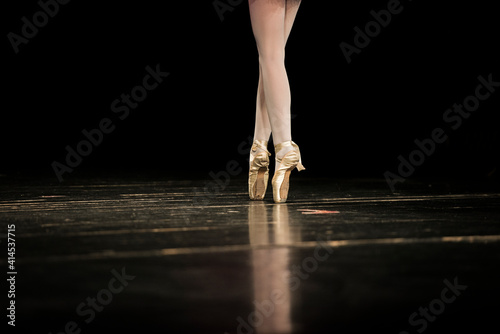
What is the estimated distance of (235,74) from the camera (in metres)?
6.44

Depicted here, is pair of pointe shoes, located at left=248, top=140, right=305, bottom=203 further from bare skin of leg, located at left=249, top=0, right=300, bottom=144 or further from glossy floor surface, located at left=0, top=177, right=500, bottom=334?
glossy floor surface, located at left=0, top=177, right=500, bottom=334

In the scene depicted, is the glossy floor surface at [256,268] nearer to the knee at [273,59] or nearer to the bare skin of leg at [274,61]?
the bare skin of leg at [274,61]

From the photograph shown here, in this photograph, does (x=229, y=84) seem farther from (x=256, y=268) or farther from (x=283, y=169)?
(x=256, y=268)

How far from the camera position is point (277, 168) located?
2.51 metres

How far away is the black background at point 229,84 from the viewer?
5.30 meters

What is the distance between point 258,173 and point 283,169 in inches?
6.2

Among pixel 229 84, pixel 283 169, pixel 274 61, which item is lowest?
pixel 283 169

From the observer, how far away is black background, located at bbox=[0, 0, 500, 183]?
17.4 ft

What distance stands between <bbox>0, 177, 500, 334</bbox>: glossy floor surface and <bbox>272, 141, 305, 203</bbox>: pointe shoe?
0.23 meters

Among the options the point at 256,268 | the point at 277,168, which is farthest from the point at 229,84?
the point at 256,268

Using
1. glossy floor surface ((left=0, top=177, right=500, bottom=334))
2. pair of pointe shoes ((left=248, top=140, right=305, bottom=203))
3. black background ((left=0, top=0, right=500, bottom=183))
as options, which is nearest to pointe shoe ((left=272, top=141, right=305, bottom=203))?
pair of pointe shoes ((left=248, top=140, right=305, bottom=203))

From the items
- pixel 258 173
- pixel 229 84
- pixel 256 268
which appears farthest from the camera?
pixel 229 84

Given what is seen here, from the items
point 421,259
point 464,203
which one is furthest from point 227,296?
point 464,203

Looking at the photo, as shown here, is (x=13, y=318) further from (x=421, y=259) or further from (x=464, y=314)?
(x=421, y=259)
